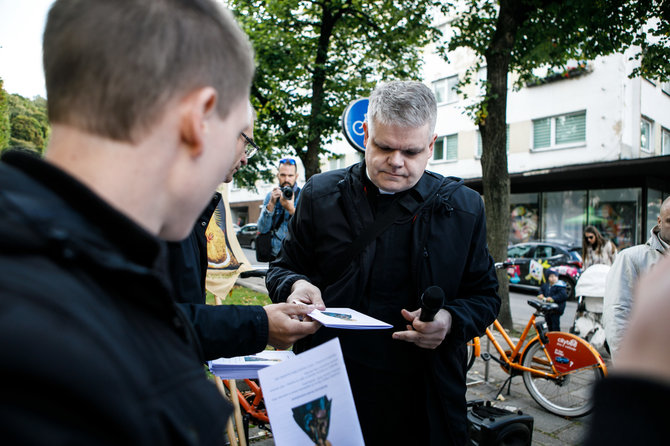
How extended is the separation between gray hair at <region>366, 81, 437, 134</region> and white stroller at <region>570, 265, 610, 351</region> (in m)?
5.85

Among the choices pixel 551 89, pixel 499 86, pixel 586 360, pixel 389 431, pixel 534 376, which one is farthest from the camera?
pixel 551 89

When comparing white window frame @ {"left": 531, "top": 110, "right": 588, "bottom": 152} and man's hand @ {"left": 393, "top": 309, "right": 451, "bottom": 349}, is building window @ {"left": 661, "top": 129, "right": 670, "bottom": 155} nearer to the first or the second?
white window frame @ {"left": 531, "top": 110, "right": 588, "bottom": 152}

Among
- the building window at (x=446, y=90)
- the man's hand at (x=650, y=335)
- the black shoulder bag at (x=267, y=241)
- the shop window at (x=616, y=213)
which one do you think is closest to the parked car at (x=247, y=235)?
the building window at (x=446, y=90)

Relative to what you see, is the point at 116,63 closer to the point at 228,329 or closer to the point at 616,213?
the point at 228,329

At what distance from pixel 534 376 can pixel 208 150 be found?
5.10m

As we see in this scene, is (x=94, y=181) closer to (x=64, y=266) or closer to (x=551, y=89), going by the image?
(x=64, y=266)

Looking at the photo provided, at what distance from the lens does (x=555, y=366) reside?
4820 mm

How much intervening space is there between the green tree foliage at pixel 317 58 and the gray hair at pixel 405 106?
9.54 meters

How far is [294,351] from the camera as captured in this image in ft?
7.18

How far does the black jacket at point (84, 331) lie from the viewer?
0.50 m

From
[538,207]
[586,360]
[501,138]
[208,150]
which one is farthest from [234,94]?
[538,207]

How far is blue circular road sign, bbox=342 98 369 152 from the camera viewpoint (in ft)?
16.1

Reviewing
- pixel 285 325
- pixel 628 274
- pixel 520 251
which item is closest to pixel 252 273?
pixel 285 325

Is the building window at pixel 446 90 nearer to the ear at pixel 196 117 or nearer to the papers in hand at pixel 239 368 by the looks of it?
the papers in hand at pixel 239 368
